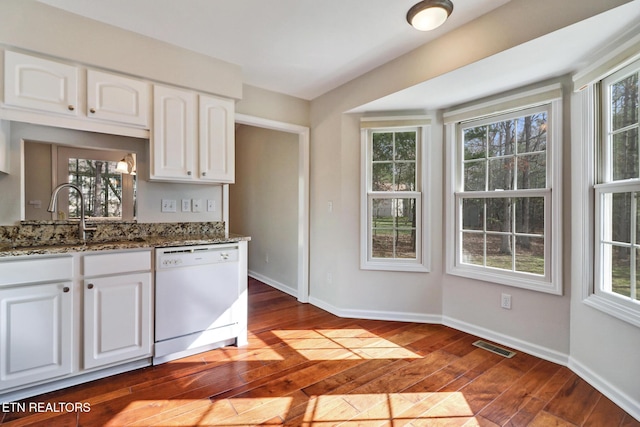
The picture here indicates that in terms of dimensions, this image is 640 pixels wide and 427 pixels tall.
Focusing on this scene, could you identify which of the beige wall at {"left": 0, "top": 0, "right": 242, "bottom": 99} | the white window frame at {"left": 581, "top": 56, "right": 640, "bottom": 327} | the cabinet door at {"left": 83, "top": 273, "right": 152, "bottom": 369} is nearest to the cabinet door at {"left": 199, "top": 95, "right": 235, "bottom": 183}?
the beige wall at {"left": 0, "top": 0, "right": 242, "bottom": 99}

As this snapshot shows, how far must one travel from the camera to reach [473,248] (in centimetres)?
287

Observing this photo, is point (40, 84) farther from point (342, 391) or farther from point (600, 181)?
point (600, 181)

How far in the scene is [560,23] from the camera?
66.9 inches

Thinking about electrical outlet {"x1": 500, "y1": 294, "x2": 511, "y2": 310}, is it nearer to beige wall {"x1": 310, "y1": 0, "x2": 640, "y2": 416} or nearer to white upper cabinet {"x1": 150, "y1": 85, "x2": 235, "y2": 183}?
beige wall {"x1": 310, "y1": 0, "x2": 640, "y2": 416}

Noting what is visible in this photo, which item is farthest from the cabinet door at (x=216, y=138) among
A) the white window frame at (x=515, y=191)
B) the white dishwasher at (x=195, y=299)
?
the white window frame at (x=515, y=191)

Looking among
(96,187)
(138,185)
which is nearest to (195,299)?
(138,185)

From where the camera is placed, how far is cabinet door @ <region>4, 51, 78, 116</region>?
6.23 feet

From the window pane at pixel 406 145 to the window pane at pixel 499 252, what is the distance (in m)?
1.08

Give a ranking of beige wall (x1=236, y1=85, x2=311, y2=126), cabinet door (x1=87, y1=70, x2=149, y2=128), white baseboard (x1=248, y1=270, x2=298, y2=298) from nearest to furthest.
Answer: cabinet door (x1=87, y1=70, x2=149, y2=128) < beige wall (x1=236, y1=85, x2=311, y2=126) < white baseboard (x1=248, y1=270, x2=298, y2=298)

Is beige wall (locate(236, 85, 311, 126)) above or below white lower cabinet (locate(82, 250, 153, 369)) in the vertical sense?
above

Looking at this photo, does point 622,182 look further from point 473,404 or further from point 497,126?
point 473,404

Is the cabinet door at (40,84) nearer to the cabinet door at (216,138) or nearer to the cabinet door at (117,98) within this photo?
the cabinet door at (117,98)

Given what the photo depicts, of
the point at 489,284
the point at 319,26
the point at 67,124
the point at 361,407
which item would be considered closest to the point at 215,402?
the point at 361,407

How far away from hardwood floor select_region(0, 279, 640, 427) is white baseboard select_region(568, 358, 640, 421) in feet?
0.16
